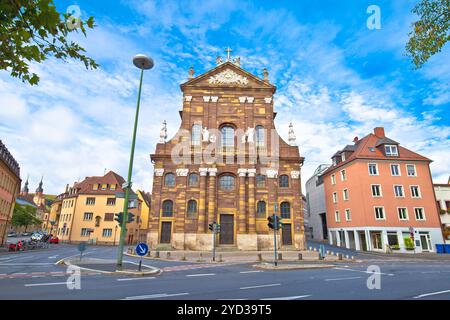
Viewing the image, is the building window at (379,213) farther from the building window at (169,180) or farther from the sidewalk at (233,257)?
the building window at (169,180)

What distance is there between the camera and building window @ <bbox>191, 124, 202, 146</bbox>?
32219mm

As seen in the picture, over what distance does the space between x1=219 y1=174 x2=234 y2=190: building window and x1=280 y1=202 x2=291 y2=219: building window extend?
592 centimetres

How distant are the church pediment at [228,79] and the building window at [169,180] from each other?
11.1m

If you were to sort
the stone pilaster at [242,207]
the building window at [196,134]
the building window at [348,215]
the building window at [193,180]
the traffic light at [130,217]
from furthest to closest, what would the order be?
the building window at [348,215], the building window at [196,134], the building window at [193,180], the stone pilaster at [242,207], the traffic light at [130,217]

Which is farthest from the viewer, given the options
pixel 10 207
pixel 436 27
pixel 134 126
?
pixel 10 207

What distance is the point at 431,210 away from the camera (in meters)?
31.9

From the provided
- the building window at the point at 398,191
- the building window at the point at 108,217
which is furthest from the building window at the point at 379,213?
the building window at the point at 108,217

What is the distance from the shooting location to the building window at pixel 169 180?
30.8 metres

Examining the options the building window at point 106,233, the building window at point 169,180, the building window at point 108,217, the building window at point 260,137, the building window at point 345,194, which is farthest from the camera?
the building window at point 108,217

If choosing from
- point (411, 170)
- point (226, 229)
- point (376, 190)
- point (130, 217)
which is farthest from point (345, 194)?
point (130, 217)

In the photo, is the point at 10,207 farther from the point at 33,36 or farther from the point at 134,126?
the point at 33,36

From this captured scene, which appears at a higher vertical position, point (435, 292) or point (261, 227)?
point (261, 227)

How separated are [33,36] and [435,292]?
12203mm

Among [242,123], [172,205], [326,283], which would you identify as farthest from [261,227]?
[326,283]
